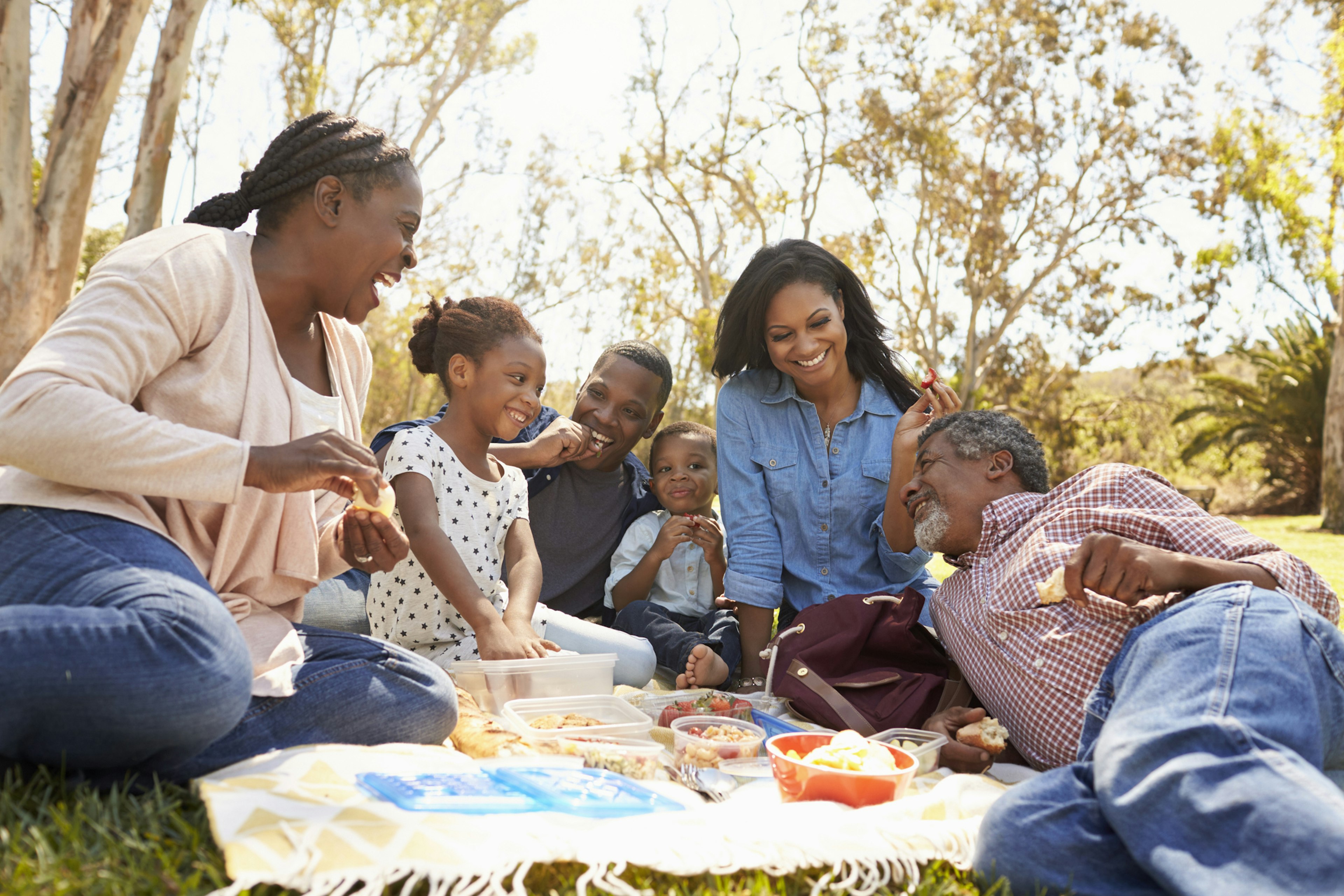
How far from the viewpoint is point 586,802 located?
2.04m

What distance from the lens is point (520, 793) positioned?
2084 millimetres

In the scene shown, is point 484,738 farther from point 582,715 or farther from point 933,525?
point 933,525

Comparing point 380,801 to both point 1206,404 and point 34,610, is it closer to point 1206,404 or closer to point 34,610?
point 34,610

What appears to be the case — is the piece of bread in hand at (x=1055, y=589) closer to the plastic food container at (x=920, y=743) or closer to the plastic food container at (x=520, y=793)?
the plastic food container at (x=920, y=743)

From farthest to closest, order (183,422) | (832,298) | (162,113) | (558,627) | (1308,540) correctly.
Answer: (1308,540), (162,113), (832,298), (558,627), (183,422)

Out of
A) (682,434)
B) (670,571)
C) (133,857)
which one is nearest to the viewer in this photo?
(133,857)

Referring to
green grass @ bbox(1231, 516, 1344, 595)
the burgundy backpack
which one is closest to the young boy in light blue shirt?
the burgundy backpack

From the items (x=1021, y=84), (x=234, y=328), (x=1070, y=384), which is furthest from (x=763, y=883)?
(x=1070, y=384)

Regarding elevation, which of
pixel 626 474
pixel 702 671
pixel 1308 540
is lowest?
pixel 1308 540

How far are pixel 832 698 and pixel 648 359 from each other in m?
2.18

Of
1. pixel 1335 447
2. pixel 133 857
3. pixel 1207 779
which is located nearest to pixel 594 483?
pixel 133 857

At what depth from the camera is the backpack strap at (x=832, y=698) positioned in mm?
3094

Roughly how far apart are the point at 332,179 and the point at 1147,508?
2490 millimetres

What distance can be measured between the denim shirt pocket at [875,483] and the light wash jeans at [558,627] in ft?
3.77
